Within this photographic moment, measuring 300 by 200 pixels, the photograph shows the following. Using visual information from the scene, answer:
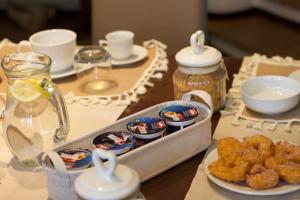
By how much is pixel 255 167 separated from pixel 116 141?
26cm

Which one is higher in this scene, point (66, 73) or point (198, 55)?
point (198, 55)

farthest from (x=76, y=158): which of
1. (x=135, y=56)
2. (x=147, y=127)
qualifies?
(x=135, y=56)

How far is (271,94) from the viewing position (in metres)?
1.29

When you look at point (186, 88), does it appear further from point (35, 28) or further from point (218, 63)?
point (35, 28)

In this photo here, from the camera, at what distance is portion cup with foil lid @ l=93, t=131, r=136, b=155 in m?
0.95

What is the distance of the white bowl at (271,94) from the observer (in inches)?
46.5

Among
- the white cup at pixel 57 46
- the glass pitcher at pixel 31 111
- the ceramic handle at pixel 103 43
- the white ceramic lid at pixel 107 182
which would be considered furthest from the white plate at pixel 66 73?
the white ceramic lid at pixel 107 182

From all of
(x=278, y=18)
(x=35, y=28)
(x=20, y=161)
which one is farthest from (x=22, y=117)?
(x=35, y=28)

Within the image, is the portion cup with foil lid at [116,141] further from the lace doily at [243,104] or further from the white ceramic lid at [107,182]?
the lace doily at [243,104]

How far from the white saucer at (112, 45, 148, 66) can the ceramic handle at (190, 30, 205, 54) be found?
37cm

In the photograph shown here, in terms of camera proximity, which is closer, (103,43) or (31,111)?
(31,111)

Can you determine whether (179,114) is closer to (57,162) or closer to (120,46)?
(57,162)

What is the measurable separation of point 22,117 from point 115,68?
50 centimetres

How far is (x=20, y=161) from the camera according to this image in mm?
1067
